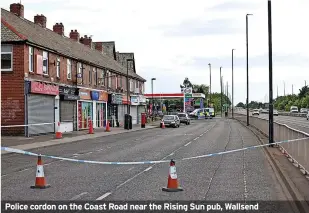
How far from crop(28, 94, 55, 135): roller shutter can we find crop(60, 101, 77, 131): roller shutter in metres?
1.96

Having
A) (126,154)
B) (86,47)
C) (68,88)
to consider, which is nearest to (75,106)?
(68,88)

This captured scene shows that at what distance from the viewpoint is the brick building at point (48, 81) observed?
31.2 meters

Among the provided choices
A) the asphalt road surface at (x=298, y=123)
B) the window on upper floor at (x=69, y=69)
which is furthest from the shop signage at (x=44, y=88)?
the asphalt road surface at (x=298, y=123)

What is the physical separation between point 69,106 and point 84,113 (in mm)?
4075

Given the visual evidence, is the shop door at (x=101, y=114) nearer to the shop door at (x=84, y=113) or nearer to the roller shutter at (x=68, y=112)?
the shop door at (x=84, y=113)

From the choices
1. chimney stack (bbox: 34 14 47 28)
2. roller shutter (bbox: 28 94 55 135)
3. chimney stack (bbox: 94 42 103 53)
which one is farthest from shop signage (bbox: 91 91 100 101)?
chimney stack (bbox: 94 42 103 53)

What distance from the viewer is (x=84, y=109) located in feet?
143

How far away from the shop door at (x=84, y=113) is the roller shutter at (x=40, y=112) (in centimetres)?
627

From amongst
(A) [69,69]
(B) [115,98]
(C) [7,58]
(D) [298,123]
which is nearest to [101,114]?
(B) [115,98]

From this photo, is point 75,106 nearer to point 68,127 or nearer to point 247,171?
point 68,127

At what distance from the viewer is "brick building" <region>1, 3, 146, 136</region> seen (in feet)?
102

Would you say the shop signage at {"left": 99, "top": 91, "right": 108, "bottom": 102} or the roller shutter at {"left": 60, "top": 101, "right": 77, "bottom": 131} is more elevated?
the shop signage at {"left": 99, "top": 91, "right": 108, "bottom": 102}

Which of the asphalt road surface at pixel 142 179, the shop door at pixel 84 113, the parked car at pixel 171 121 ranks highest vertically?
the shop door at pixel 84 113

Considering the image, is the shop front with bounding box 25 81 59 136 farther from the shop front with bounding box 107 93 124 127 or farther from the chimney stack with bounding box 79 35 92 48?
the chimney stack with bounding box 79 35 92 48
